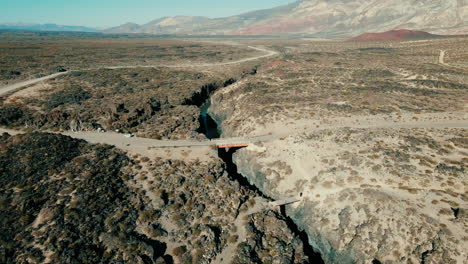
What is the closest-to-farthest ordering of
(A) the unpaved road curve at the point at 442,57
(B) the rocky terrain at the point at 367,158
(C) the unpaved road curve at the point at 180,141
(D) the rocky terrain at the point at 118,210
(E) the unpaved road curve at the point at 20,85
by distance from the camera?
(D) the rocky terrain at the point at 118,210, (B) the rocky terrain at the point at 367,158, (C) the unpaved road curve at the point at 180,141, (E) the unpaved road curve at the point at 20,85, (A) the unpaved road curve at the point at 442,57

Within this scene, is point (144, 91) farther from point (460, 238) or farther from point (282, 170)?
point (460, 238)

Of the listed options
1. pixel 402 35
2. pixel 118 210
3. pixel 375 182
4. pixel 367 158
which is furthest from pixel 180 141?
pixel 402 35

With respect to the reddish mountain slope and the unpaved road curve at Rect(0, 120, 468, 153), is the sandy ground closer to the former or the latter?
the unpaved road curve at Rect(0, 120, 468, 153)

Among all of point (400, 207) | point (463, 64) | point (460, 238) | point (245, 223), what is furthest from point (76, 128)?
point (463, 64)

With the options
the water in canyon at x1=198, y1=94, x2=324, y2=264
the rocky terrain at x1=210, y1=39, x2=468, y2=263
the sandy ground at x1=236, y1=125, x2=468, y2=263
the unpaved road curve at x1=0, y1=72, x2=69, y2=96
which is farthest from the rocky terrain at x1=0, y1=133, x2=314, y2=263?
the unpaved road curve at x1=0, y1=72, x2=69, y2=96

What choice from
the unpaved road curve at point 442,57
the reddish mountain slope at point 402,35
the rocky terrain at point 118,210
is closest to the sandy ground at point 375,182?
the rocky terrain at point 118,210

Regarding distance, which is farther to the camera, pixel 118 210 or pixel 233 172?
pixel 233 172

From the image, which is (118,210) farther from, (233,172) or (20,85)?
(20,85)

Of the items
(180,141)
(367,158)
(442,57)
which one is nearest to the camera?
(367,158)

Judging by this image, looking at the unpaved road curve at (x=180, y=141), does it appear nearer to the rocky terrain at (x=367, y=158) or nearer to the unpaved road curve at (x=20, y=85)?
the rocky terrain at (x=367, y=158)
